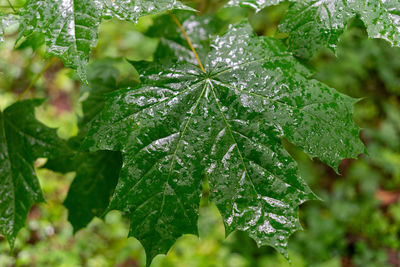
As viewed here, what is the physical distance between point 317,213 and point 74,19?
3.28 metres

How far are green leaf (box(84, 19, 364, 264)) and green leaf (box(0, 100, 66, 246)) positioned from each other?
1.15 ft

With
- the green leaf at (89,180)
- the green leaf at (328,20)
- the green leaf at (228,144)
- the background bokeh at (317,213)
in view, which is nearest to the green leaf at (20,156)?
the green leaf at (89,180)

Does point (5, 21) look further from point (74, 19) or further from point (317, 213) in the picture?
point (317, 213)

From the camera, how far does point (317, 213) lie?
351cm

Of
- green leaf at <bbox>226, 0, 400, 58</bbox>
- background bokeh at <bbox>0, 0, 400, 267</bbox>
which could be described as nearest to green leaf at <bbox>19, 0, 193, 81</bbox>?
green leaf at <bbox>226, 0, 400, 58</bbox>

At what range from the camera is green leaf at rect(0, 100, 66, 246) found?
44.3 inches

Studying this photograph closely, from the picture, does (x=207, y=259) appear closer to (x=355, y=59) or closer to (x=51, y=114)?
(x=51, y=114)

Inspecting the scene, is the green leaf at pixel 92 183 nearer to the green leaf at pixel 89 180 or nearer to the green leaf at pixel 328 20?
the green leaf at pixel 89 180

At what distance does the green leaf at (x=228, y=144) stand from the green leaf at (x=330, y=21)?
0.22 ft

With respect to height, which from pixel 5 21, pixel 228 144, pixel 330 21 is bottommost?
pixel 228 144

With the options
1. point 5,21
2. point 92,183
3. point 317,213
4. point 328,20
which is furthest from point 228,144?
point 317,213

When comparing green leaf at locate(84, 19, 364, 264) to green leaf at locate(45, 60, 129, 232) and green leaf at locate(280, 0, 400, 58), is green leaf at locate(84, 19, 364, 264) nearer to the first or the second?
green leaf at locate(280, 0, 400, 58)

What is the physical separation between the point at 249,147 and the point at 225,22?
751 millimetres

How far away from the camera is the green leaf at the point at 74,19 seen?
2.81ft
